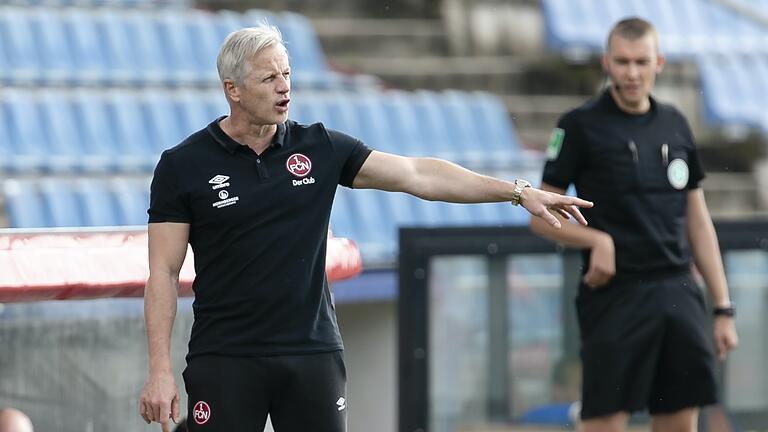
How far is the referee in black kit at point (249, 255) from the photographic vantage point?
354 centimetres

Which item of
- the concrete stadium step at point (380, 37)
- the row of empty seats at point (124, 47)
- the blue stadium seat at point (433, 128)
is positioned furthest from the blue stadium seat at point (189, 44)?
the blue stadium seat at point (433, 128)

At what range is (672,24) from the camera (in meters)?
13.7

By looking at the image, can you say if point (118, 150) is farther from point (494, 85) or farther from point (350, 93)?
point (494, 85)

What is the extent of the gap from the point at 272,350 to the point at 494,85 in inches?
384

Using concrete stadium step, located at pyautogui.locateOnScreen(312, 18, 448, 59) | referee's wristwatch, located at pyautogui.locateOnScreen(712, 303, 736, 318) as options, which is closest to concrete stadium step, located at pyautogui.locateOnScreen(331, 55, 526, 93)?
concrete stadium step, located at pyautogui.locateOnScreen(312, 18, 448, 59)

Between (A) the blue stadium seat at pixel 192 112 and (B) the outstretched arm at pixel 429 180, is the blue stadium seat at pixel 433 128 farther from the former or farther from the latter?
(B) the outstretched arm at pixel 429 180

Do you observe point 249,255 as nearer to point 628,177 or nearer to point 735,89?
point 628,177

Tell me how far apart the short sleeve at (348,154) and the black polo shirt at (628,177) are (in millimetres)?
1519

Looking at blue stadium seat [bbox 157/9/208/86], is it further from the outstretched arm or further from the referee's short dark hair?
the outstretched arm

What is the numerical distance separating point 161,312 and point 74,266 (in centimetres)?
53

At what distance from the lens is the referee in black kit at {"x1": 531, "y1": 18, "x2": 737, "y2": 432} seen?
5.04 meters

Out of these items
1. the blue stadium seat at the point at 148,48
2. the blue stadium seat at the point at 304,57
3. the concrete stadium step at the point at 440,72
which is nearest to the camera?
the blue stadium seat at the point at 148,48

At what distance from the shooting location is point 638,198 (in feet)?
16.5

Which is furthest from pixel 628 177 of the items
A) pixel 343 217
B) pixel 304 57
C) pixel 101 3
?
pixel 101 3
